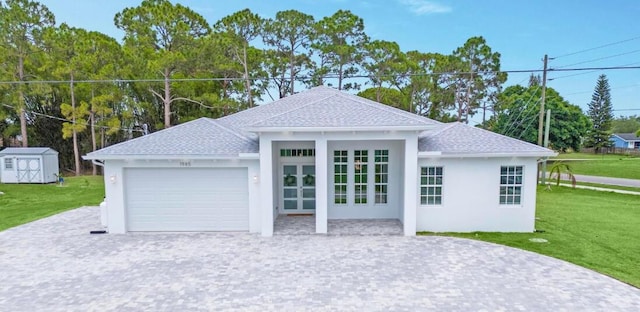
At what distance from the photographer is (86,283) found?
21.2ft

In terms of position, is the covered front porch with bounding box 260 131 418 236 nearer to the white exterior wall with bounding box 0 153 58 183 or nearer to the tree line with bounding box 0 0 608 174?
the tree line with bounding box 0 0 608 174

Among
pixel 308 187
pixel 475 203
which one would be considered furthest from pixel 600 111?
pixel 308 187

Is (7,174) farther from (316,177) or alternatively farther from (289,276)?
Answer: (289,276)

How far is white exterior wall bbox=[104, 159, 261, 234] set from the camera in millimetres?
9750

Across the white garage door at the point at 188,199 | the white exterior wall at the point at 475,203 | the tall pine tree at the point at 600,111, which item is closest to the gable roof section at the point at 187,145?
the white garage door at the point at 188,199

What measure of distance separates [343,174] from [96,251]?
7.39 meters

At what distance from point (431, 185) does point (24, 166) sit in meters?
25.2

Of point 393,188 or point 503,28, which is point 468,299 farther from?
point 503,28

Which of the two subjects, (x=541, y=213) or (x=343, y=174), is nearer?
(x=343, y=174)

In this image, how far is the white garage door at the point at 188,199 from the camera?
9.99 metres

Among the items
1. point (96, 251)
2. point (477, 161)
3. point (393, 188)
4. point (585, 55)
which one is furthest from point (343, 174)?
point (585, 55)

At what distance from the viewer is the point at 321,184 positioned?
9.53 meters

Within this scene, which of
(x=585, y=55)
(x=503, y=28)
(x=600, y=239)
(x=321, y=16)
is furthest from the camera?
(x=321, y=16)

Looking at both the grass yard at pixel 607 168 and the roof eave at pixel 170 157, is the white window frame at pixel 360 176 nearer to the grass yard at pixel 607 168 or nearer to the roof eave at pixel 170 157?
the roof eave at pixel 170 157
